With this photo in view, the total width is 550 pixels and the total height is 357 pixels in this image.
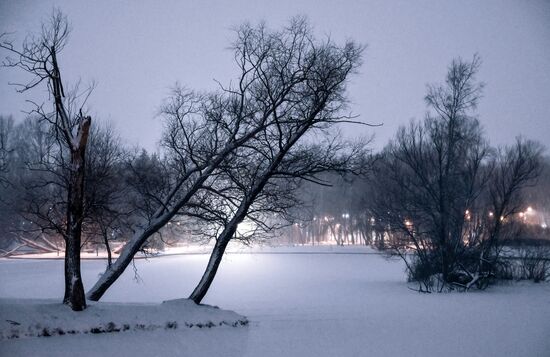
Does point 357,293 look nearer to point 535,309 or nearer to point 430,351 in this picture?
point 535,309

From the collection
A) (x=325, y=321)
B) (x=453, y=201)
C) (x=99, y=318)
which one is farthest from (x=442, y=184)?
(x=99, y=318)

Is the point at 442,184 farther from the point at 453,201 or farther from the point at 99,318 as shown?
the point at 99,318

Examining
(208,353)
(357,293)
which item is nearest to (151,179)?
(208,353)

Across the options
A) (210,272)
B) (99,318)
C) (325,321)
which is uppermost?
(210,272)

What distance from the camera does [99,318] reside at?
27.2ft

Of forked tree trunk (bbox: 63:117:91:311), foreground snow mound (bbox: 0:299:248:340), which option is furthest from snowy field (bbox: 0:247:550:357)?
forked tree trunk (bbox: 63:117:91:311)

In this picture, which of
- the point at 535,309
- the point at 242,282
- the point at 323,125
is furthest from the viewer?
the point at 242,282

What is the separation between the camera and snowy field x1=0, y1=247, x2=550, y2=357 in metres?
8.18

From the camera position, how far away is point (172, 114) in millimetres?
12266

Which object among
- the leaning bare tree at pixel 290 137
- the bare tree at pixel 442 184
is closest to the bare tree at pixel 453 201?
the bare tree at pixel 442 184

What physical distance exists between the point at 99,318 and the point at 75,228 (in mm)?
2054

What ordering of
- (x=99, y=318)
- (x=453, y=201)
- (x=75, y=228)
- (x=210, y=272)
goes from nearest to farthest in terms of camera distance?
(x=99, y=318), (x=75, y=228), (x=210, y=272), (x=453, y=201)

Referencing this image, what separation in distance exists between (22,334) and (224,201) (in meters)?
7.19

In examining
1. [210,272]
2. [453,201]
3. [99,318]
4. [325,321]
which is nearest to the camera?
[99,318]
